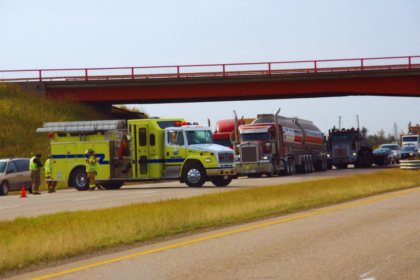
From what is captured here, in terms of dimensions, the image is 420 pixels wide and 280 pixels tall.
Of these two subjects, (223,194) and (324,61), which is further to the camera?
(324,61)

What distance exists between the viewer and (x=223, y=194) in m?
18.1

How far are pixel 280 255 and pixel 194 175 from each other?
17.3 m

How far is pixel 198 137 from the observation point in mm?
26156

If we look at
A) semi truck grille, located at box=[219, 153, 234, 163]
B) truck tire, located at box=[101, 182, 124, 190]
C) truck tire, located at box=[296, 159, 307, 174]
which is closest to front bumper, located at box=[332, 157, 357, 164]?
truck tire, located at box=[296, 159, 307, 174]

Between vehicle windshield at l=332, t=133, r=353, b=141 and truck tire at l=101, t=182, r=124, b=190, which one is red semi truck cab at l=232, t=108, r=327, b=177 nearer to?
vehicle windshield at l=332, t=133, r=353, b=141

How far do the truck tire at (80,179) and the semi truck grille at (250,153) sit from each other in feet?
35.2

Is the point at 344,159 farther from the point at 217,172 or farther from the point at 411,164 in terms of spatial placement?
the point at 217,172

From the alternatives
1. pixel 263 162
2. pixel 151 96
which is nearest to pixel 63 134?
pixel 263 162

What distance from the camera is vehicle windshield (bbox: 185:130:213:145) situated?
85.2ft

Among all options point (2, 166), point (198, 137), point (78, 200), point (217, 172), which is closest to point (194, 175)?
point (217, 172)

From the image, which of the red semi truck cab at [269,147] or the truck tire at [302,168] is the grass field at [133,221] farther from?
the truck tire at [302,168]

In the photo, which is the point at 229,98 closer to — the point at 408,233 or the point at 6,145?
the point at 6,145

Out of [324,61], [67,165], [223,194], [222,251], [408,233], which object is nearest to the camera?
[222,251]

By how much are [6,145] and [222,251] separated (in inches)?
1456
